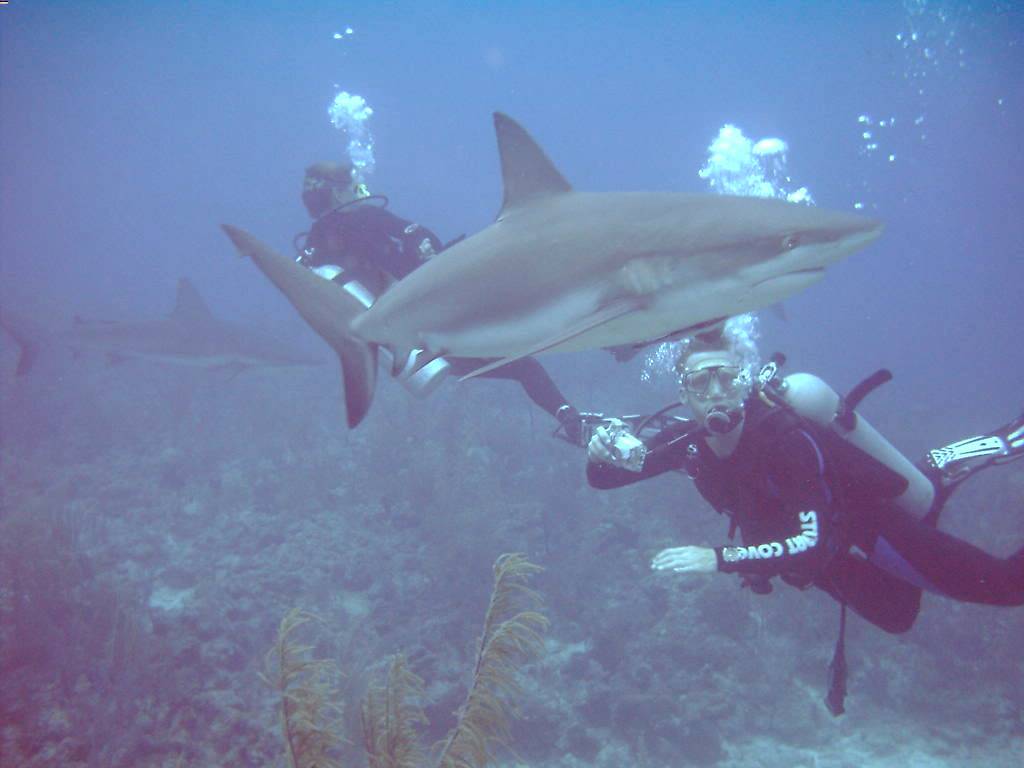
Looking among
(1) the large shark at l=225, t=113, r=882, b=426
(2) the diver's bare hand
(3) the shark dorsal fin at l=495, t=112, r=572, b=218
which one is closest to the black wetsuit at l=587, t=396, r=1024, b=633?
(2) the diver's bare hand

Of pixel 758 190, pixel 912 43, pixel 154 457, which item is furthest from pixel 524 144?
pixel 912 43

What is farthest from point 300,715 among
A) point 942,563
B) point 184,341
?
point 184,341

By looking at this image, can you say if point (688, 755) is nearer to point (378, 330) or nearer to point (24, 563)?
point (378, 330)

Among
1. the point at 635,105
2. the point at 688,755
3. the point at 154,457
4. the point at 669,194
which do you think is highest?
the point at 635,105

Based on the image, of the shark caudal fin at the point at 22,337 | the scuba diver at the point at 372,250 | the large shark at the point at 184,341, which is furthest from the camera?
the shark caudal fin at the point at 22,337

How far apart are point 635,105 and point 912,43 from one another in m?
43.2

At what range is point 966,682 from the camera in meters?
8.35

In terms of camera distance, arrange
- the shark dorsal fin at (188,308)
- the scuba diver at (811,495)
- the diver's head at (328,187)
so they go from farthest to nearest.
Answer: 1. the shark dorsal fin at (188,308)
2. the diver's head at (328,187)
3. the scuba diver at (811,495)

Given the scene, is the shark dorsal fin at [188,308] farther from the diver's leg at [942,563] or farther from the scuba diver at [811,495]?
the diver's leg at [942,563]

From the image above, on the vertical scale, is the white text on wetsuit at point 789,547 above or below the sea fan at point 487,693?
above

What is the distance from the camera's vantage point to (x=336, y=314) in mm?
3766

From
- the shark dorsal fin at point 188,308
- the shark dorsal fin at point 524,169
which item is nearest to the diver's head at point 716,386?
the shark dorsal fin at point 524,169

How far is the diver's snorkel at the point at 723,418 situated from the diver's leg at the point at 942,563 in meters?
1.43

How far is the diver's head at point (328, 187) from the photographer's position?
23.8 feet
